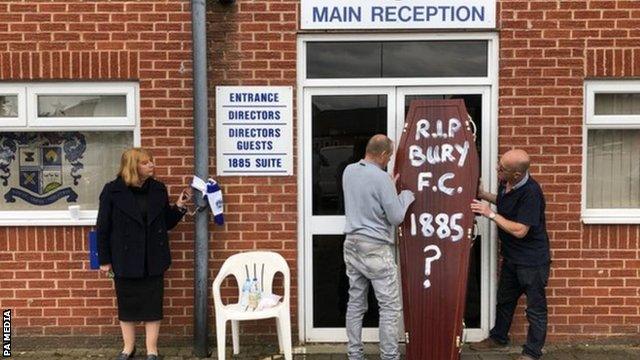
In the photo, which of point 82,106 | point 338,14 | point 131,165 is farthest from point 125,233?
point 338,14

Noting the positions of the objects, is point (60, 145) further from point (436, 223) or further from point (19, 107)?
point (436, 223)

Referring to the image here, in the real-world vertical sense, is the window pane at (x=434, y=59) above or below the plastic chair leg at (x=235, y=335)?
above

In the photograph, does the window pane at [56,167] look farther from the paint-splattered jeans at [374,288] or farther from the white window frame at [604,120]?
the white window frame at [604,120]

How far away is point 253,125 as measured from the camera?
5422mm

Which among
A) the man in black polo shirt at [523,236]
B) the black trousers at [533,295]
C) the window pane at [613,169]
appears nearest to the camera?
the man in black polo shirt at [523,236]

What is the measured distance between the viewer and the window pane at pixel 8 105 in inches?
217

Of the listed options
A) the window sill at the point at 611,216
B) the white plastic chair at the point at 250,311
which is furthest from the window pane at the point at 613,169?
the white plastic chair at the point at 250,311

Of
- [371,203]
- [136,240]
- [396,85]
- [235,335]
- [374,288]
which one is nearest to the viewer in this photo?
[371,203]

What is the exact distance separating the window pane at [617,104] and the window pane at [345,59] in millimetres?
A: 1819

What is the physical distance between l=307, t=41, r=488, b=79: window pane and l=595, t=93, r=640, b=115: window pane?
1.00 meters

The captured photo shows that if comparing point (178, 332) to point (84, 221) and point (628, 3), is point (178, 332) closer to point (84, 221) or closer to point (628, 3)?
point (84, 221)

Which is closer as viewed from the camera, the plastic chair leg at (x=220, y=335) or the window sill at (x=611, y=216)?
the plastic chair leg at (x=220, y=335)

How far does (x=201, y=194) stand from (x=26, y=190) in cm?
158

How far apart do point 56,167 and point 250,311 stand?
210 centimetres
